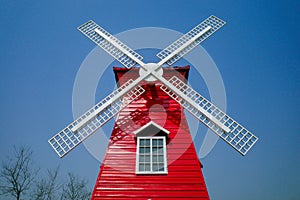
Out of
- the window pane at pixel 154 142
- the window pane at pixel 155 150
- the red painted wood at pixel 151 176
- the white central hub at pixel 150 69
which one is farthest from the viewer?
the white central hub at pixel 150 69

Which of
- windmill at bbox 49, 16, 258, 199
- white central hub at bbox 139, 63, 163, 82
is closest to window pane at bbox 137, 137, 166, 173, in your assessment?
windmill at bbox 49, 16, 258, 199

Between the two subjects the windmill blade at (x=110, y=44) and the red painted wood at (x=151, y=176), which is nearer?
the red painted wood at (x=151, y=176)

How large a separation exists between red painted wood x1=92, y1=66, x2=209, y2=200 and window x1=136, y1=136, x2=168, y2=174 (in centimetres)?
16

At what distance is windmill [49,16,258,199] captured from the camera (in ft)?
20.7

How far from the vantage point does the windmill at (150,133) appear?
6.32 m

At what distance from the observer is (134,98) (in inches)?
337

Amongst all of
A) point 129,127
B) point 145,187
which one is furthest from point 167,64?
point 145,187

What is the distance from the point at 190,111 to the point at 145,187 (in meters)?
3.08

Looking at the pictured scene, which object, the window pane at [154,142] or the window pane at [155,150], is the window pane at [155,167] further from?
the window pane at [154,142]

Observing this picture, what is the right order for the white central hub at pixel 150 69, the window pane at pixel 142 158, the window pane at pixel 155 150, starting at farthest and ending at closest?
the white central hub at pixel 150 69 < the window pane at pixel 155 150 < the window pane at pixel 142 158

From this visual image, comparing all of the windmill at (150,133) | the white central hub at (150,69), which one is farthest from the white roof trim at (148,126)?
the white central hub at (150,69)

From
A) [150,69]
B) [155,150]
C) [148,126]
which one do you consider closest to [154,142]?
[155,150]

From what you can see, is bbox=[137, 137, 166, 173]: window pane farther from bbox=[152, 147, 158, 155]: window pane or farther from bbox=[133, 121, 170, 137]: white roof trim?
bbox=[133, 121, 170, 137]: white roof trim

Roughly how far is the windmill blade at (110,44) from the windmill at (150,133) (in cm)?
5
